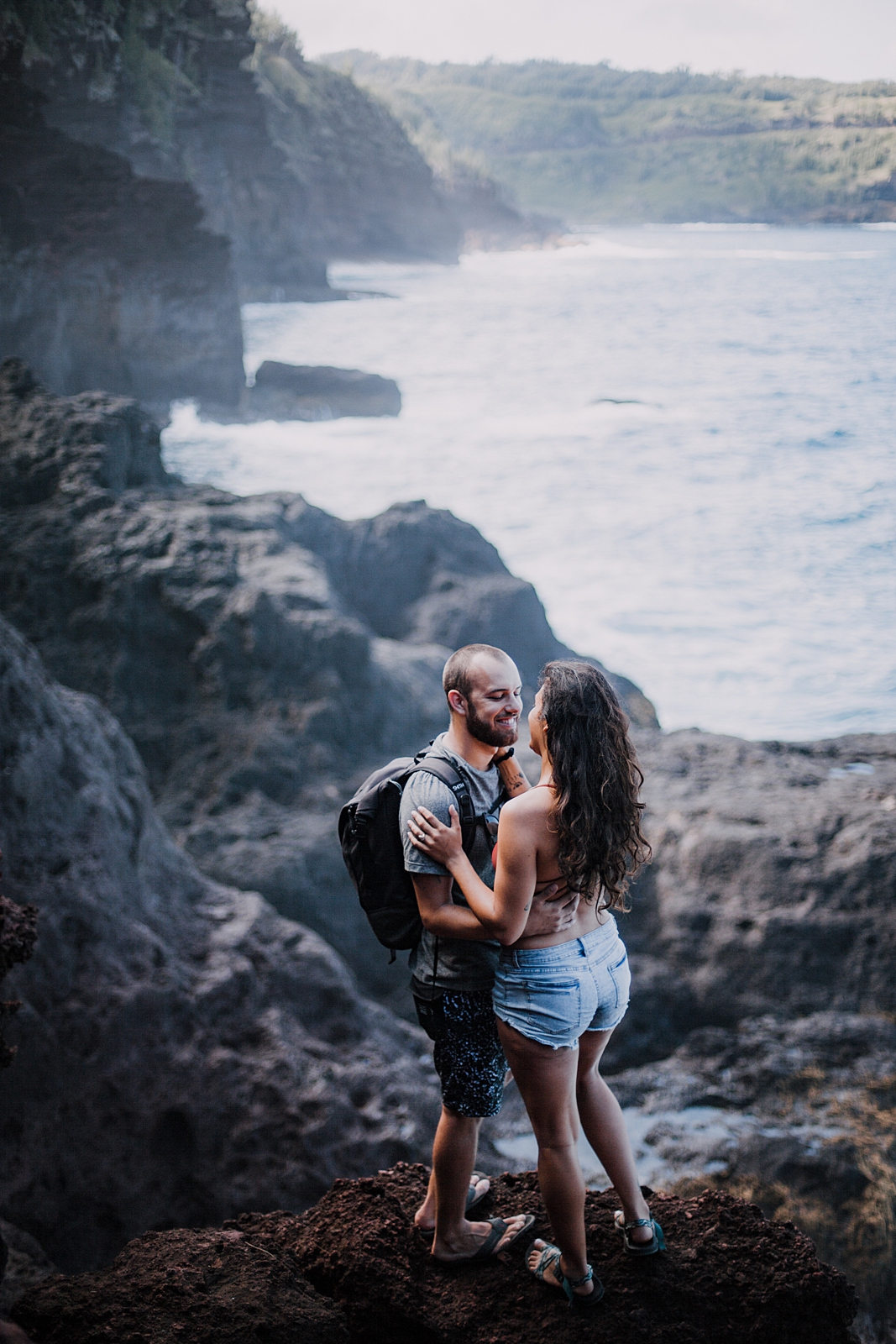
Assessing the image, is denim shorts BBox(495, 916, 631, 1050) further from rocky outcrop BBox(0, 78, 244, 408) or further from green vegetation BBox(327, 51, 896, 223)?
rocky outcrop BBox(0, 78, 244, 408)

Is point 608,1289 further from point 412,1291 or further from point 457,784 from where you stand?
point 457,784

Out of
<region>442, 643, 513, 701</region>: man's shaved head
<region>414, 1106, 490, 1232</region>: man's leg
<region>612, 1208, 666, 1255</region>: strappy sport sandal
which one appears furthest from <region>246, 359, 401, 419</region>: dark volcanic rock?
<region>612, 1208, 666, 1255</region>: strappy sport sandal

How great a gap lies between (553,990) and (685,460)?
635 inches

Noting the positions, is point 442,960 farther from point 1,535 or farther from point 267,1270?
point 1,535

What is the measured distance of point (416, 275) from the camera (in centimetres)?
3844

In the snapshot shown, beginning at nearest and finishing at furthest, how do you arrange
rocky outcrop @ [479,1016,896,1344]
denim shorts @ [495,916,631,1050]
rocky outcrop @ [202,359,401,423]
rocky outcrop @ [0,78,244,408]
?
denim shorts @ [495,916,631,1050], rocky outcrop @ [479,1016,896,1344], rocky outcrop @ [0,78,244,408], rocky outcrop @ [202,359,401,423]

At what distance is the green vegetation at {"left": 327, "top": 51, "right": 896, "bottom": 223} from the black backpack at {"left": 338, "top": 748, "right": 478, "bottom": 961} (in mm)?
10666

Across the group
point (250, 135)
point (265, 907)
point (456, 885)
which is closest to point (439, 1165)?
point (456, 885)

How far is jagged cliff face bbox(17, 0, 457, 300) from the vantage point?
14.4 metres

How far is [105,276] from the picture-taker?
54.5ft

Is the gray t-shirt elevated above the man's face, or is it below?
below

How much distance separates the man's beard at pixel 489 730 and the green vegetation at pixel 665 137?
1055cm

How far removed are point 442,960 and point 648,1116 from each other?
2677mm

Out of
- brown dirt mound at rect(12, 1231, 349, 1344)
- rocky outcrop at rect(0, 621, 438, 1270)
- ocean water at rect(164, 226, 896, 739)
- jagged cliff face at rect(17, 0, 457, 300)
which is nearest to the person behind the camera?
brown dirt mound at rect(12, 1231, 349, 1344)
